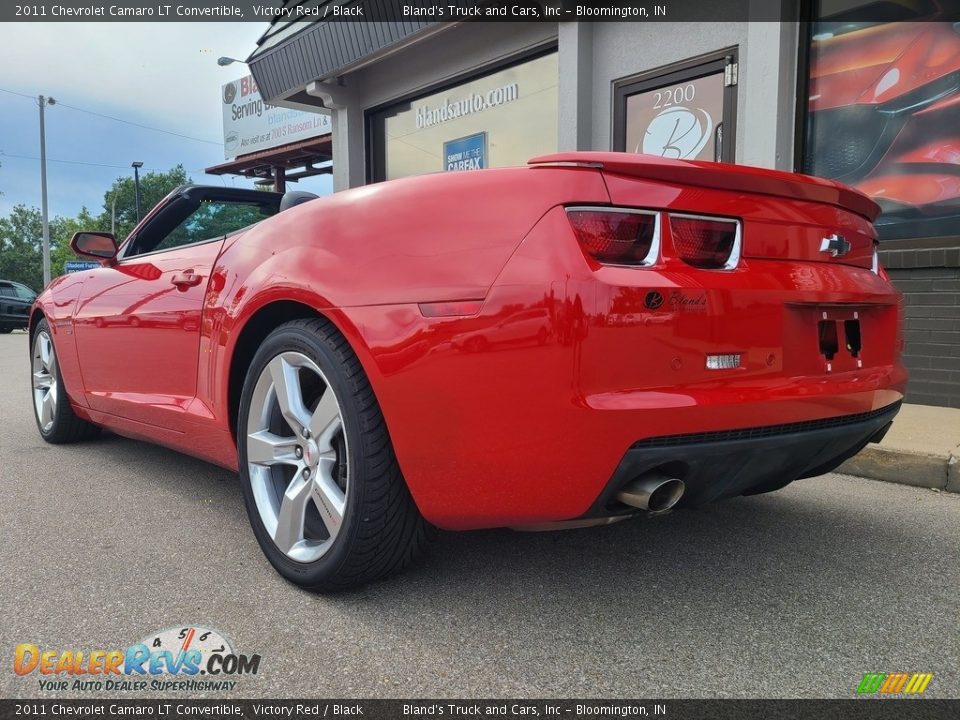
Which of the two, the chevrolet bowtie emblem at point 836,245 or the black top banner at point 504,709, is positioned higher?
the chevrolet bowtie emblem at point 836,245

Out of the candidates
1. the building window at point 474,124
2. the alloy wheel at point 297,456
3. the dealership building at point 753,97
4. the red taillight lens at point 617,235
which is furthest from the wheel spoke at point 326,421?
the building window at point 474,124

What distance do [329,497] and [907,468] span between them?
278 cm

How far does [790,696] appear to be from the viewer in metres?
1.53

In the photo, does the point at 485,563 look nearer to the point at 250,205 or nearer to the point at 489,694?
the point at 489,694

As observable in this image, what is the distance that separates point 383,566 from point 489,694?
54cm

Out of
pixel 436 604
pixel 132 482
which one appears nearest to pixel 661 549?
pixel 436 604

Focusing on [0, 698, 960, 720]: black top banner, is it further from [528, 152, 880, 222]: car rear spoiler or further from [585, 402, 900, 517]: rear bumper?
[528, 152, 880, 222]: car rear spoiler

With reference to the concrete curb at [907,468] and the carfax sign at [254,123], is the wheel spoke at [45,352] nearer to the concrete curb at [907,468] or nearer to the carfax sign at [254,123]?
the concrete curb at [907,468]

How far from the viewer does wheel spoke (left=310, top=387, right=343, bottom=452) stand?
78.5 inches

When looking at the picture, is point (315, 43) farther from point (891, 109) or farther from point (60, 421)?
point (891, 109)

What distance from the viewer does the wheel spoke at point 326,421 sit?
1995 mm

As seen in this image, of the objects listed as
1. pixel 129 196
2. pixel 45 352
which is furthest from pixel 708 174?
pixel 129 196

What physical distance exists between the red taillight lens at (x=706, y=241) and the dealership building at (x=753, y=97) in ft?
12.4

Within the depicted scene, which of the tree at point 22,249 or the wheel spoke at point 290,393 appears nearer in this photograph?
the wheel spoke at point 290,393
